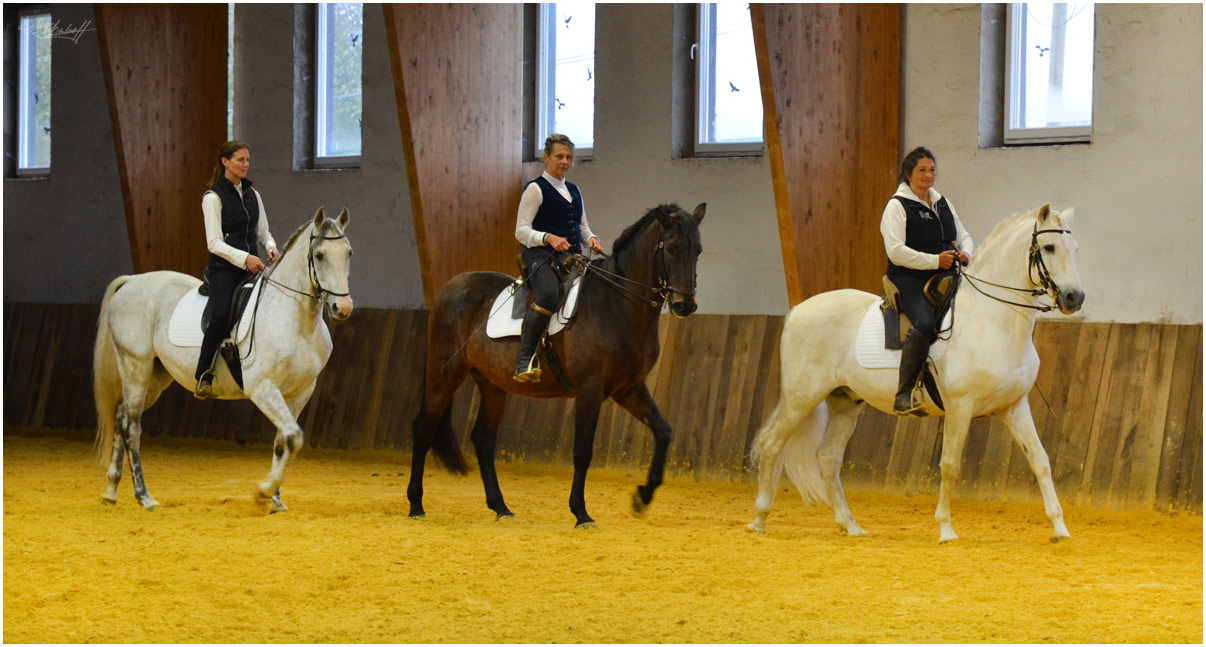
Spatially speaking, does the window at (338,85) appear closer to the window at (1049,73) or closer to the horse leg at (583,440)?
the horse leg at (583,440)

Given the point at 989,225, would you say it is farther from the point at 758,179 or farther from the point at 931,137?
the point at 758,179

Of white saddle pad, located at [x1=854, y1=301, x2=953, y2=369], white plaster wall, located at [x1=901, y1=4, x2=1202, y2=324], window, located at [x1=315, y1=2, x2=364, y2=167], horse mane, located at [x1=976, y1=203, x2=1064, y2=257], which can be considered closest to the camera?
horse mane, located at [x1=976, y1=203, x2=1064, y2=257]

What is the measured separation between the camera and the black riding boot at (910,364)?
245 inches

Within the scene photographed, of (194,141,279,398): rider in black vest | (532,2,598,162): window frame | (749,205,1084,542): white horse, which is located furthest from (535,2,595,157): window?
(749,205,1084,542): white horse

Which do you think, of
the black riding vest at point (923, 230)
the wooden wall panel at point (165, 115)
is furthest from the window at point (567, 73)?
the black riding vest at point (923, 230)

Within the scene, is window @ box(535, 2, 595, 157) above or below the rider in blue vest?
above

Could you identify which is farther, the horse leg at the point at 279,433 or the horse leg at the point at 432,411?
the horse leg at the point at 432,411

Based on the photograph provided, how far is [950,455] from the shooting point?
20.6 ft

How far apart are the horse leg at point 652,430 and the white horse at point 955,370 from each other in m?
0.58

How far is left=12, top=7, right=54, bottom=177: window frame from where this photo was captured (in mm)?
14359

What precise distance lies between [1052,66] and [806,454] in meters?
3.83

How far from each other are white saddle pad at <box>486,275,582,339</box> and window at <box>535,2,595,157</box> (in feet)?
12.4

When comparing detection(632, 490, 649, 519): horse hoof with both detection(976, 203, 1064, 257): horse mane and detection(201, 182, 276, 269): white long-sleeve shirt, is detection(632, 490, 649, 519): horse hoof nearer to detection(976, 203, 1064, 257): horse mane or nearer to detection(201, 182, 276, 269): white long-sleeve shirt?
detection(976, 203, 1064, 257): horse mane

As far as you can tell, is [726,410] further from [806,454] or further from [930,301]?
[930,301]
